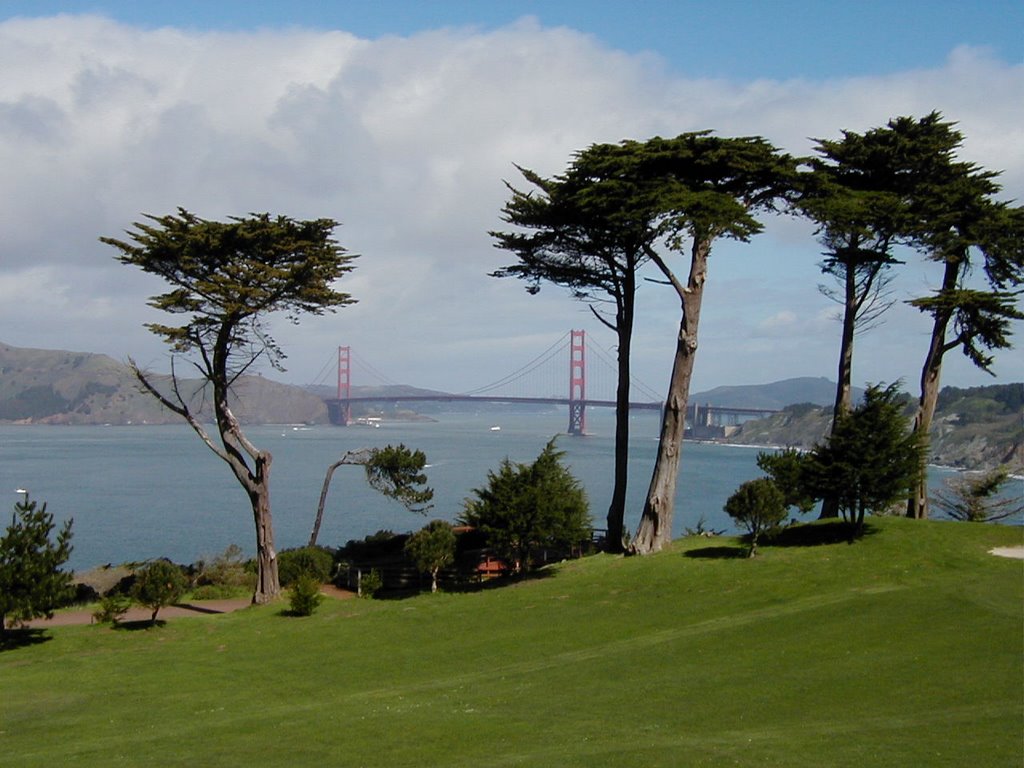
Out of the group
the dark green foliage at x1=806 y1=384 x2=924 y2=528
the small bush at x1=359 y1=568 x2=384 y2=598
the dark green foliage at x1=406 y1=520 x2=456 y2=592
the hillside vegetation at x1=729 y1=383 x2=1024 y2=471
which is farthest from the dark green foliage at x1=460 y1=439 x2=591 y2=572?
the hillside vegetation at x1=729 y1=383 x2=1024 y2=471

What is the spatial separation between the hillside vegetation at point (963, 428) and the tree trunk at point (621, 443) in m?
50.2

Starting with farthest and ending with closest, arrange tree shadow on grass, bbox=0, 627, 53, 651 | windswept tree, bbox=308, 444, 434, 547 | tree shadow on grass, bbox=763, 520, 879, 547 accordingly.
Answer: windswept tree, bbox=308, 444, 434, 547 → tree shadow on grass, bbox=763, 520, 879, 547 → tree shadow on grass, bbox=0, 627, 53, 651

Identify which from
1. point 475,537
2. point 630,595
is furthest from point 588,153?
point 475,537

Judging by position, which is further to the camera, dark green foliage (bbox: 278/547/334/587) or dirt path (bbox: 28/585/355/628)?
dark green foliage (bbox: 278/547/334/587)

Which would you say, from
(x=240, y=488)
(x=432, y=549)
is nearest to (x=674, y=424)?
(x=432, y=549)

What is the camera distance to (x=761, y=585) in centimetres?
1700

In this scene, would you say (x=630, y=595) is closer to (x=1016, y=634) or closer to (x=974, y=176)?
(x=1016, y=634)

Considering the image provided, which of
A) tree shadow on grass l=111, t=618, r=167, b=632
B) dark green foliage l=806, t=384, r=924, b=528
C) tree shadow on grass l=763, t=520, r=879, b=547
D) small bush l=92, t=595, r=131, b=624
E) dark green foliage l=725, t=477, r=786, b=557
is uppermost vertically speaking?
dark green foliage l=806, t=384, r=924, b=528

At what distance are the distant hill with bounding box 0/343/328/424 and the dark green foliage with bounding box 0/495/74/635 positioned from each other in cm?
13999

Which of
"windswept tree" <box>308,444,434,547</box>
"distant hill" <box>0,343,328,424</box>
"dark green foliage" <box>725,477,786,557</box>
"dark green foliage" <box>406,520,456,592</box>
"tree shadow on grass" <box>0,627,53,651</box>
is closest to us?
"tree shadow on grass" <box>0,627,53,651</box>

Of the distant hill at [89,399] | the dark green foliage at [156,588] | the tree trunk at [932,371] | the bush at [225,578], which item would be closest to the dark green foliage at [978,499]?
the tree trunk at [932,371]

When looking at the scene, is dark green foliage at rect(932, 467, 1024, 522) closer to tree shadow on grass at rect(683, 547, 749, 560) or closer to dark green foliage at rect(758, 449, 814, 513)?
dark green foliage at rect(758, 449, 814, 513)

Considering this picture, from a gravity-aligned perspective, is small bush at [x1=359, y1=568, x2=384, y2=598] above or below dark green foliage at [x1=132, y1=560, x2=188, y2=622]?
below

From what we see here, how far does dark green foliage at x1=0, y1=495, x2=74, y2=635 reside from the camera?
17.1 meters
